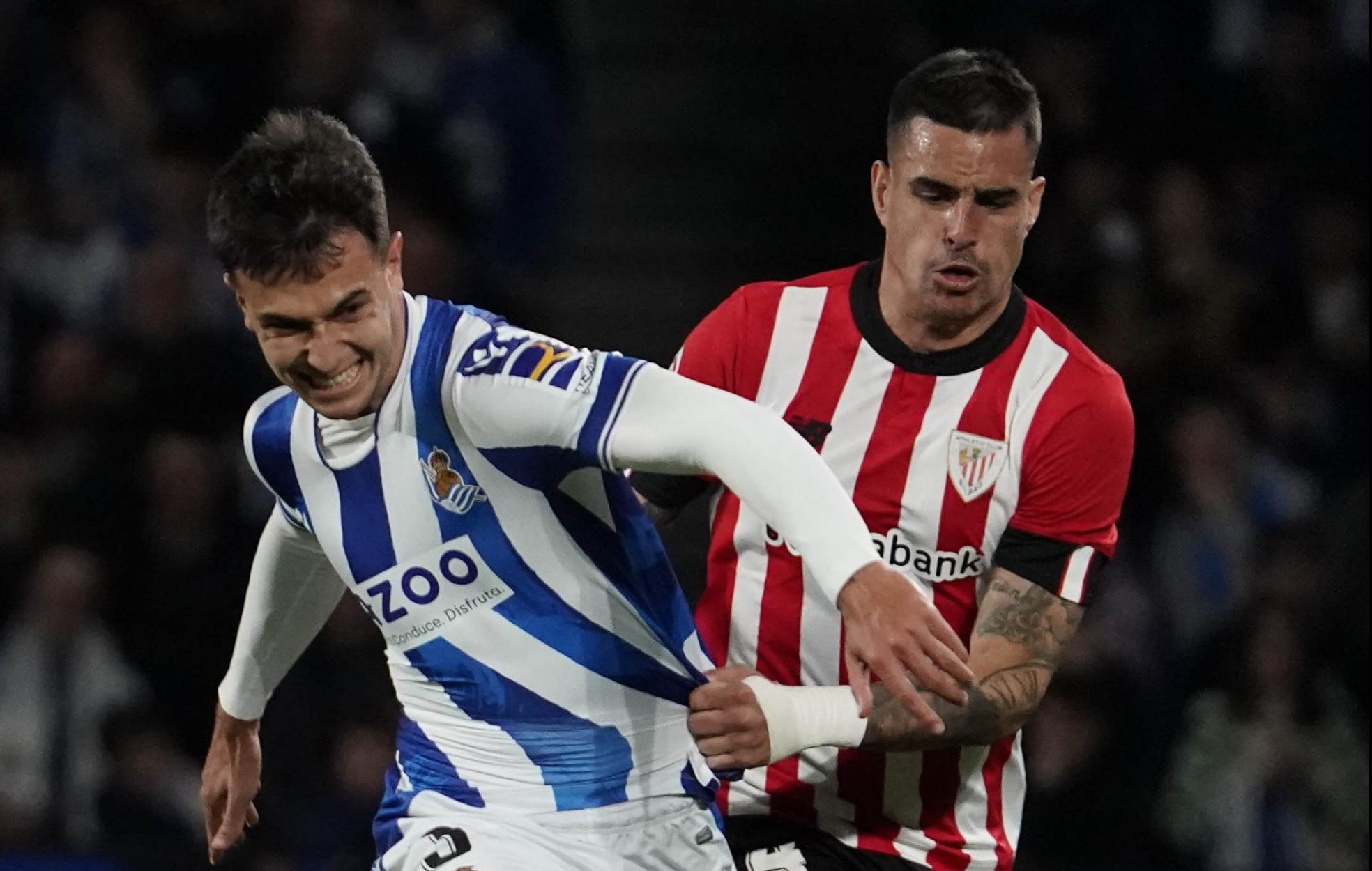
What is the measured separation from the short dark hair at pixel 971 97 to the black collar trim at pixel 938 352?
9.8 inches

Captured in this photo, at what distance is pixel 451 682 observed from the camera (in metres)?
2.84

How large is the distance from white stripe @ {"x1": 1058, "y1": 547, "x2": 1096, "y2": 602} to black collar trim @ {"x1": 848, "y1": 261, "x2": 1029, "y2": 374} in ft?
1.13

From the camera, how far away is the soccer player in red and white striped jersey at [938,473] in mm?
3268

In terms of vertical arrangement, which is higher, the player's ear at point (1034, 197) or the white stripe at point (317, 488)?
the player's ear at point (1034, 197)

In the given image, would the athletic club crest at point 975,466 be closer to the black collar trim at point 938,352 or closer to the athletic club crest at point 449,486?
the black collar trim at point 938,352

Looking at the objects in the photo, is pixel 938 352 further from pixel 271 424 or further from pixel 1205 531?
pixel 1205 531

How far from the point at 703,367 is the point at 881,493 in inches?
14.5

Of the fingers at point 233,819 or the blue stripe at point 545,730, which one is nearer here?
the blue stripe at point 545,730

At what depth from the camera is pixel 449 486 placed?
8.91 feet

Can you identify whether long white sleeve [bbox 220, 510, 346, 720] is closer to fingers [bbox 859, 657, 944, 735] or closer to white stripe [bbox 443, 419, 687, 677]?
white stripe [bbox 443, 419, 687, 677]

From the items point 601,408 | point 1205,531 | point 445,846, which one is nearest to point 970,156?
point 601,408

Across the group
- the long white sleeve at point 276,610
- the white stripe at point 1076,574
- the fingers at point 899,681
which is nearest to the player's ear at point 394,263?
the long white sleeve at point 276,610

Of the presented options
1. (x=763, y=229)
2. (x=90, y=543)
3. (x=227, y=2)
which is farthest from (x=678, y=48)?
(x=90, y=543)

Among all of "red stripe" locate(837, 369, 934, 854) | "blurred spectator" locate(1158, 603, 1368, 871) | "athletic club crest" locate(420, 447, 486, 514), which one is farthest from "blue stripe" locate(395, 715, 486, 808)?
"blurred spectator" locate(1158, 603, 1368, 871)
